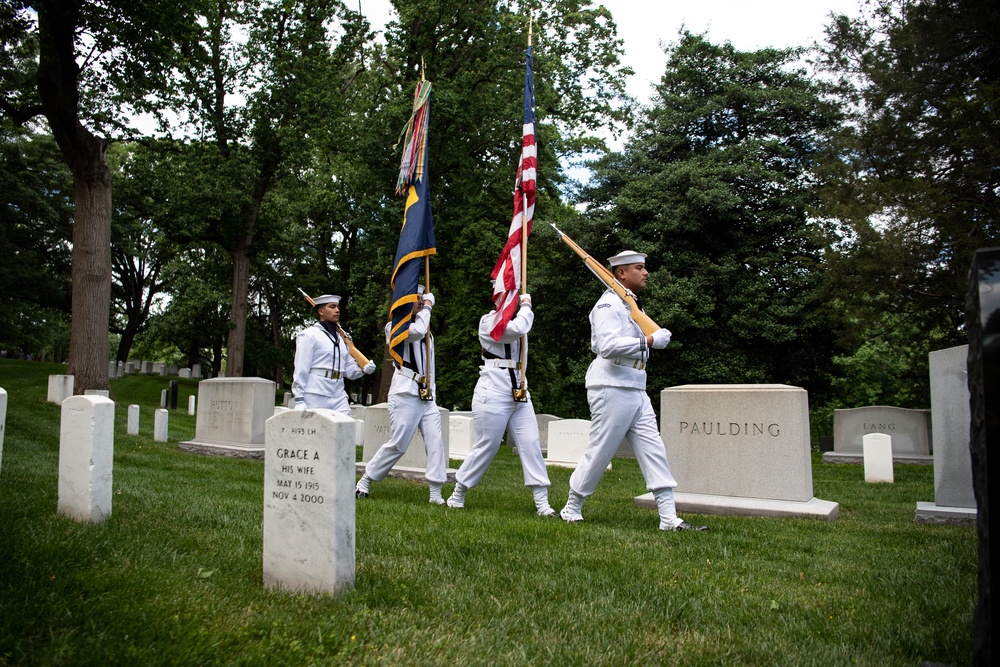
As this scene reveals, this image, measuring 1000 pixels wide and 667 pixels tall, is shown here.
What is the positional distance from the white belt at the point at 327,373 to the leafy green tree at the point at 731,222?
38.3ft

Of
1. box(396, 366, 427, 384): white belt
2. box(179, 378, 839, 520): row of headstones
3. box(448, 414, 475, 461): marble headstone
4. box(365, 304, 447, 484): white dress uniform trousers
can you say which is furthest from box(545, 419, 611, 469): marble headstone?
box(396, 366, 427, 384): white belt

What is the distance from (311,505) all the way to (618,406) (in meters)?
3.52

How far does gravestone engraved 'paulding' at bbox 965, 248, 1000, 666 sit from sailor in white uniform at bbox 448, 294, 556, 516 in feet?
18.1

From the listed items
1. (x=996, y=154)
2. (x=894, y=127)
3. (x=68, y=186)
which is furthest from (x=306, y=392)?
(x=68, y=186)

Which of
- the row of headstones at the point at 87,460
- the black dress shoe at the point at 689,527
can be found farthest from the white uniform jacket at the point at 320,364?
the black dress shoe at the point at 689,527

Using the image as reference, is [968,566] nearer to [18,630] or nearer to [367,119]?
[18,630]

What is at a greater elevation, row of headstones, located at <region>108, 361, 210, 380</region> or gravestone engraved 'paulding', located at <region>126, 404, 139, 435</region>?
row of headstones, located at <region>108, 361, 210, 380</region>

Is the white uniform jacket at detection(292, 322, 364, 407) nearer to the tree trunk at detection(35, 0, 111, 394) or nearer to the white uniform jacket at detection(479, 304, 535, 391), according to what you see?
the white uniform jacket at detection(479, 304, 535, 391)

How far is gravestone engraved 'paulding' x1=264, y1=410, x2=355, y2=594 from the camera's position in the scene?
412 cm

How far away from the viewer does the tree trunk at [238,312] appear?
2688 cm

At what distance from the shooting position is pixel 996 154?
13500 millimetres

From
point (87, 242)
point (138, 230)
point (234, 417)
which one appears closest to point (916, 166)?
point (234, 417)

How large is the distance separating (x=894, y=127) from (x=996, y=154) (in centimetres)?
363

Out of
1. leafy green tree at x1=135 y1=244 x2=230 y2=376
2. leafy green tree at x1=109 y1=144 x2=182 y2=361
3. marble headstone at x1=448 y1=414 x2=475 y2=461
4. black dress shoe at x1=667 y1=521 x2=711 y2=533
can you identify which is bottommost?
black dress shoe at x1=667 y1=521 x2=711 y2=533
